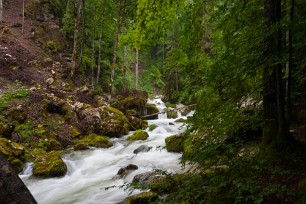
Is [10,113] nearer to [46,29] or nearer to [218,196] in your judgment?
[218,196]

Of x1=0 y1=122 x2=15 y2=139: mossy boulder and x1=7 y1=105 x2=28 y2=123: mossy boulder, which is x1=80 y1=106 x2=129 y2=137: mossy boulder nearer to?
x1=7 y1=105 x2=28 y2=123: mossy boulder

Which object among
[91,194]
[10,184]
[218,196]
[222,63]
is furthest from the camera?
[91,194]

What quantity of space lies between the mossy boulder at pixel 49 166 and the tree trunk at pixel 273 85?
712 centimetres

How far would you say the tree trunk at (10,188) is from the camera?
2.23 meters

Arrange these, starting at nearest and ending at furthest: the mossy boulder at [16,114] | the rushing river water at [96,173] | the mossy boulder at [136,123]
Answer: the rushing river water at [96,173]
the mossy boulder at [16,114]
the mossy boulder at [136,123]

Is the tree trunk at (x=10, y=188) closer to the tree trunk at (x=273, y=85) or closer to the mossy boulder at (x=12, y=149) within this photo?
the tree trunk at (x=273, y=85)

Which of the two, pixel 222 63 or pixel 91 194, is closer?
pixel 222 63

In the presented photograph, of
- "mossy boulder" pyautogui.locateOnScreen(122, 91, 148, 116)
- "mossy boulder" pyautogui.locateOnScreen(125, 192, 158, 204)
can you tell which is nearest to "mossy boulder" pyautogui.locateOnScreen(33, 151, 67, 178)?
"mossy boulder" pyautogui.locateOnScreen(125, 192, 158, 204)

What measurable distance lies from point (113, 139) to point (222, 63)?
1097 cm

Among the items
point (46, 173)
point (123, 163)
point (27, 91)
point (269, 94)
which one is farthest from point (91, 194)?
point (27, 91)

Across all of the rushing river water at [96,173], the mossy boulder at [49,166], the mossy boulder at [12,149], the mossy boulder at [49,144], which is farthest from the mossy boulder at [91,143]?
the mossy boulder at [12,149]

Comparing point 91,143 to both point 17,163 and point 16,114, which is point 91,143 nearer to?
point 16,114

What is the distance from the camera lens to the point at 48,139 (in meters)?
12.1

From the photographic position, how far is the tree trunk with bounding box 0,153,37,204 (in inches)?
88.0
